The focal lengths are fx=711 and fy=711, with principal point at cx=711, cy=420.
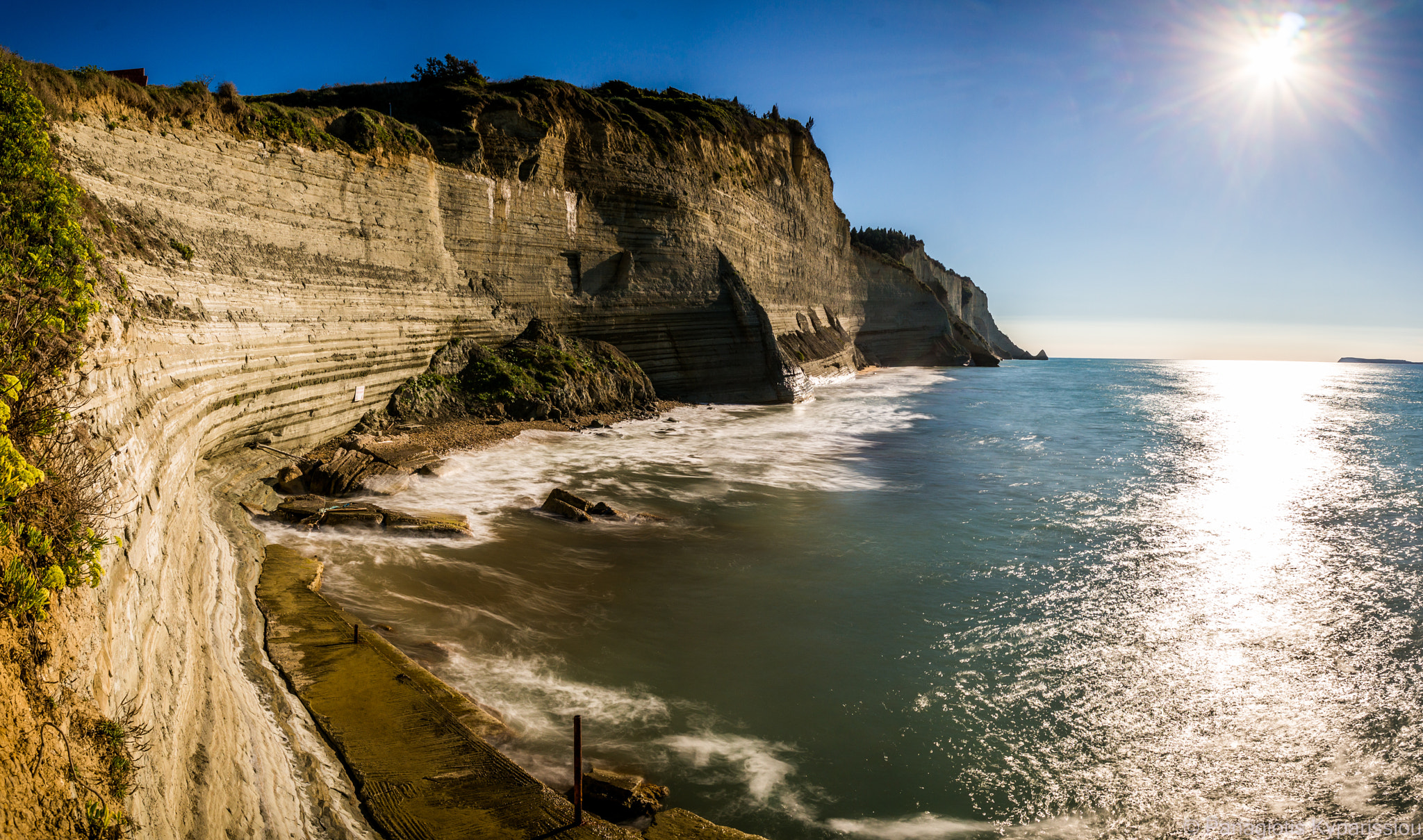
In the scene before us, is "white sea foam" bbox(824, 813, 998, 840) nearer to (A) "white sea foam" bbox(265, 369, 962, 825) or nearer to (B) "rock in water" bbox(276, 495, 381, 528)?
(A) "white sea foam" bbox(265, 369, 962, 825)

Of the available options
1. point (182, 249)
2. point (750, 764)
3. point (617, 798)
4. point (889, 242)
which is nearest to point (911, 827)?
point (750, 764)

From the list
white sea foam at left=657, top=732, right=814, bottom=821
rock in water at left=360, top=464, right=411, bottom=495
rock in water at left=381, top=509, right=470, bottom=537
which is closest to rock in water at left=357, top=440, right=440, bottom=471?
rock in water at left=360, top=464, right=411, bottom=495

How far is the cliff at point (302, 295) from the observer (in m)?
4.17

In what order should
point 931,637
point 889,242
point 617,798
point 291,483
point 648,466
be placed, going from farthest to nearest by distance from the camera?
point 889,242 → point 648,466 → point 291,483 → point 931,637 → point 617,798

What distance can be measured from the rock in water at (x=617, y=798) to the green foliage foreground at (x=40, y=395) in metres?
3.15

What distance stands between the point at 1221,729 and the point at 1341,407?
57.4m

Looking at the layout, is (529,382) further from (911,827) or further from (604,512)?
(911,827)

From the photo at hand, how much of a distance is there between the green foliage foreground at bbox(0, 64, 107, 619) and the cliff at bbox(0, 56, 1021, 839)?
25 cm

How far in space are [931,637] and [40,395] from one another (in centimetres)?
792

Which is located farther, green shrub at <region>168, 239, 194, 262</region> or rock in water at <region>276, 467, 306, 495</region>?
rock in water at <region>276, 467, 306, 495</region>

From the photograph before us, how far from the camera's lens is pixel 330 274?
49.5 feet

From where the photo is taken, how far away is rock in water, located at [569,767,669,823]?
15.7ft

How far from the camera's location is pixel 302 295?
14.1 metres

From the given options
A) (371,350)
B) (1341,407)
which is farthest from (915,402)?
(1341,407)
